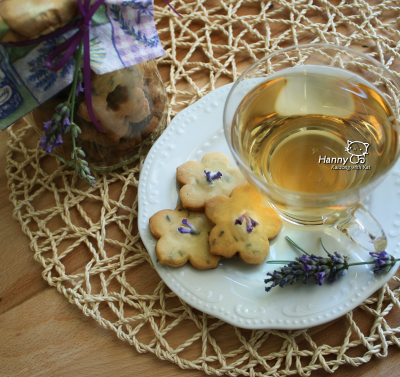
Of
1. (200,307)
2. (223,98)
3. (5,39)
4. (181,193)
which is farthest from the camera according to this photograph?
(223,98)

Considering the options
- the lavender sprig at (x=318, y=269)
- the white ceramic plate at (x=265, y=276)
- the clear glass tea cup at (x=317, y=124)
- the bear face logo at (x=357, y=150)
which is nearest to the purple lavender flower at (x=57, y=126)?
the white ceramic plate at (x=265, y=276)

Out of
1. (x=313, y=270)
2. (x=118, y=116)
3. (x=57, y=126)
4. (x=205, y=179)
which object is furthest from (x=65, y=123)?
(x=313, y=270)

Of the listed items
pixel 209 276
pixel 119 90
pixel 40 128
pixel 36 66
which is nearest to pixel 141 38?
pixel 119 90

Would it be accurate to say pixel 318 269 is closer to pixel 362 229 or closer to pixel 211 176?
pixel 362 229

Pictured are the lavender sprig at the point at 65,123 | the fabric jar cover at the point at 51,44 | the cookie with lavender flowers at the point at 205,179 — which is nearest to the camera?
the fabric jar cover at the point at 51,44

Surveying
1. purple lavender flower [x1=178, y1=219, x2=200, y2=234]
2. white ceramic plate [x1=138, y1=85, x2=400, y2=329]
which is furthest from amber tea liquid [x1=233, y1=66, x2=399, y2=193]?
purple lavender flower [x1=178, y1=219, x2=200, y2=234]

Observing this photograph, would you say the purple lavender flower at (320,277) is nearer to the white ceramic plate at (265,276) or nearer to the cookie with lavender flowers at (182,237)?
the white ceramic plate at (265,276)

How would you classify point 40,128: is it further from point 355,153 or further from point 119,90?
point 355,153
